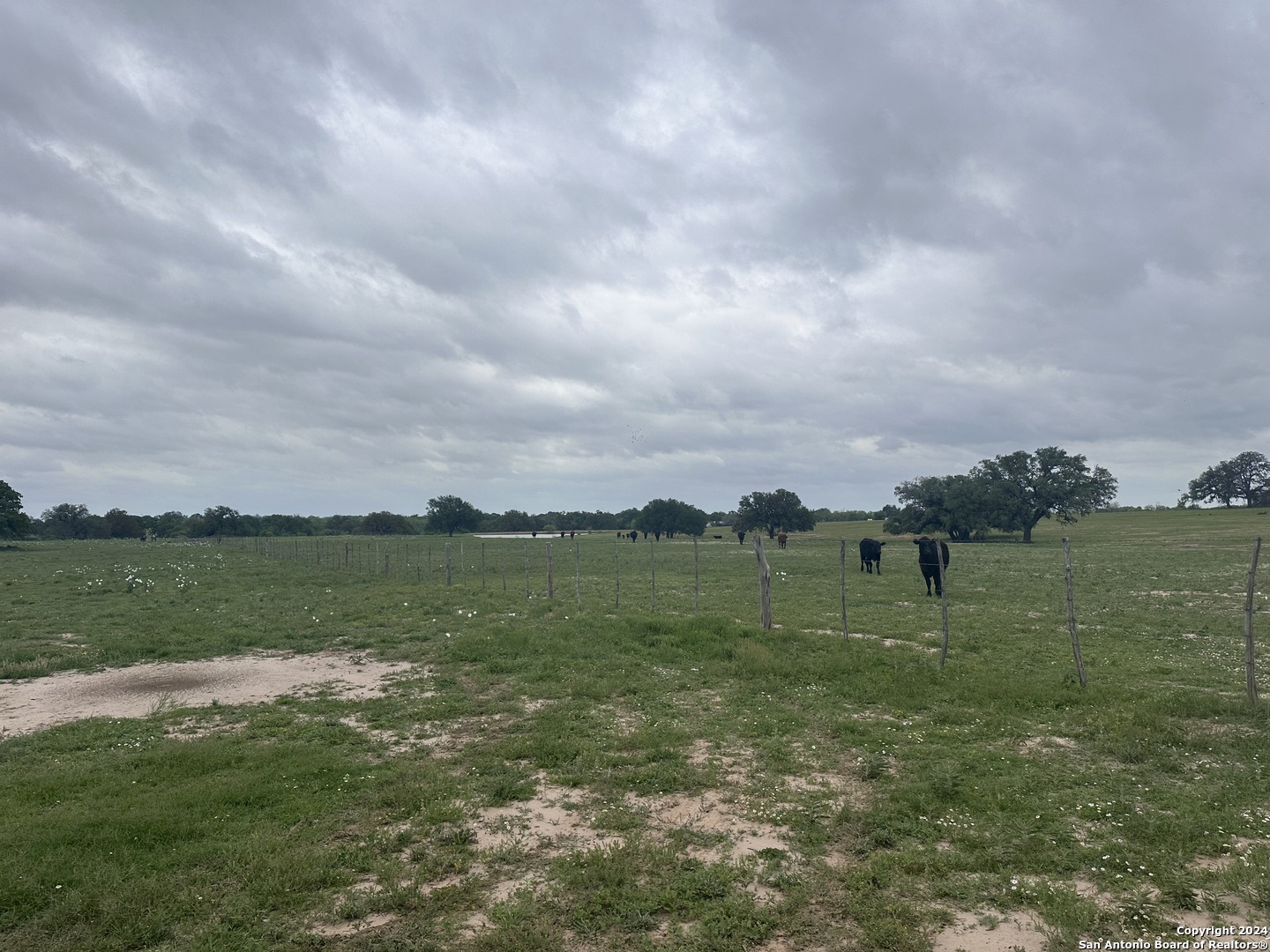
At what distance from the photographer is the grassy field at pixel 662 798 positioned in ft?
15.6

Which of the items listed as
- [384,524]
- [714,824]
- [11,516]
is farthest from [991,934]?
[384,524]

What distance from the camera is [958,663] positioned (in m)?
12.0

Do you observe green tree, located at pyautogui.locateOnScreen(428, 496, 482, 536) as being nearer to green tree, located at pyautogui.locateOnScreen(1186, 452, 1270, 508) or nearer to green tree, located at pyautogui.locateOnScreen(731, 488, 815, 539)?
green tree, located at pyautogui.locateOnScreen(731, 488, 815, 539)

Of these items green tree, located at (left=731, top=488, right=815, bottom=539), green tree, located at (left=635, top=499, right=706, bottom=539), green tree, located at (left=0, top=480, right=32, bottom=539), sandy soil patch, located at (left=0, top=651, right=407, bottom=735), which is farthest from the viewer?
green tree, located at (left=635, top=499, right=706, bottom=539)

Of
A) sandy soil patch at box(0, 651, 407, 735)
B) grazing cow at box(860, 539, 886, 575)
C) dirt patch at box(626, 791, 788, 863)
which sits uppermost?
grazing cow at box(860, 539, 886, 575)

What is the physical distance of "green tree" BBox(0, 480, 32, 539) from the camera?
77688mm

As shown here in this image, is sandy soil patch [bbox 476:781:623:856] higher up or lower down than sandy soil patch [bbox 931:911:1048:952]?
lower down

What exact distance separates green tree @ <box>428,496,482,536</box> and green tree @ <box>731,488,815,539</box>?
7158cm

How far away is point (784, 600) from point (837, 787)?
1424cm

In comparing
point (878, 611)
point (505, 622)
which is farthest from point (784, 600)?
point (505, 622)

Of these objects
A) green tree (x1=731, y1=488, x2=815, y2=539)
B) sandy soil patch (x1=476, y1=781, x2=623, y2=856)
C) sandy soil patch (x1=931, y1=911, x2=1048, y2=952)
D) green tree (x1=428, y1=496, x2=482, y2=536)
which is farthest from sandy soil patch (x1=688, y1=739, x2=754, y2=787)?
green tree (x1=428, y1=496, x2=482, y2=536)

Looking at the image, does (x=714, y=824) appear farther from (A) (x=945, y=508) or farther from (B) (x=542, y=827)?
(A) (x=945, y=508)

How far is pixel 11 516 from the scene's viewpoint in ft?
257

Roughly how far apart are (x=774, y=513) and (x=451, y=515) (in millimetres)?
77659
